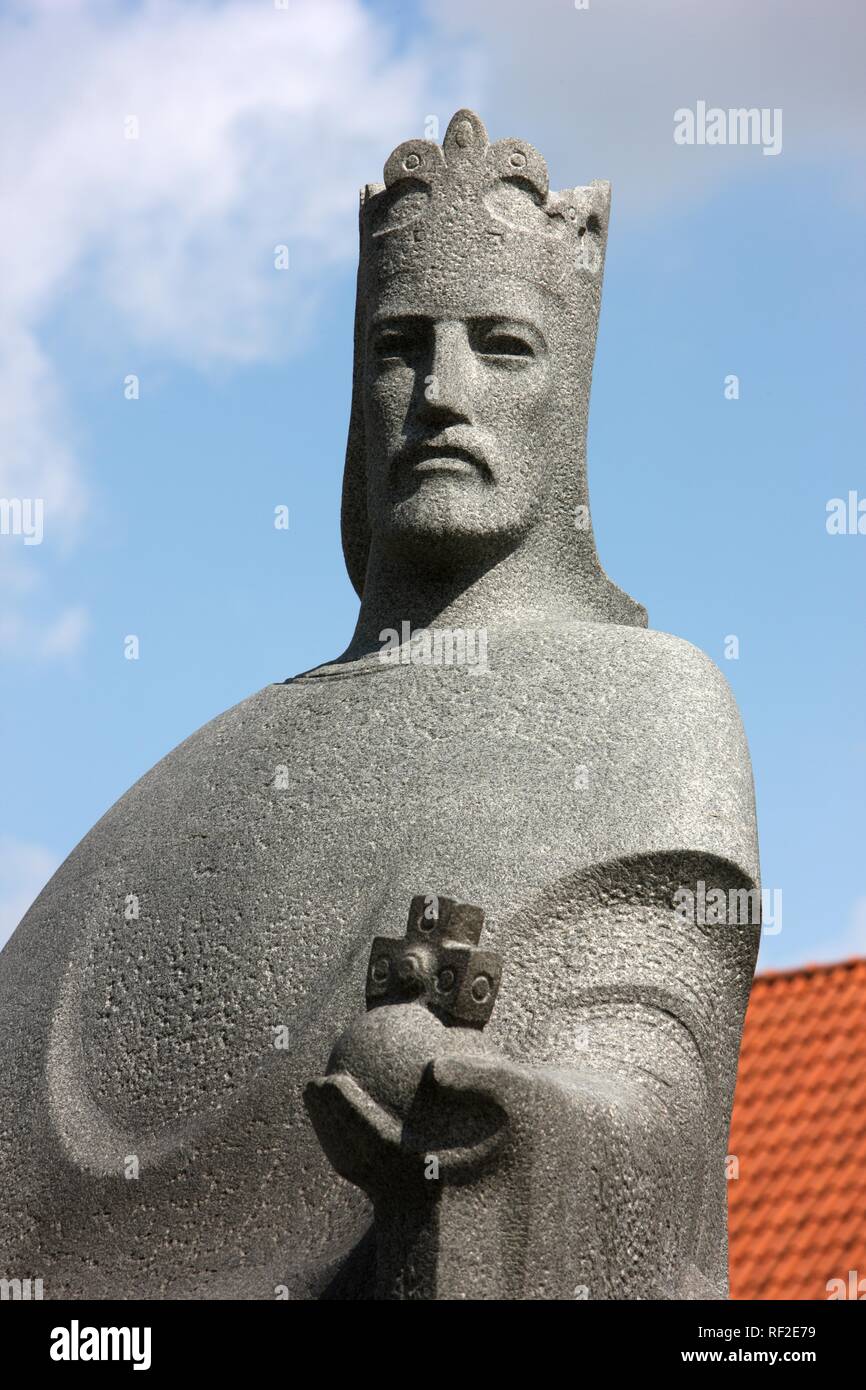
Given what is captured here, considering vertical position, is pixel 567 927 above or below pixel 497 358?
below

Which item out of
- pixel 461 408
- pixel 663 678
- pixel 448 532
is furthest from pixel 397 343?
pixel 663 678

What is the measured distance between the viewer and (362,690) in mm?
7848

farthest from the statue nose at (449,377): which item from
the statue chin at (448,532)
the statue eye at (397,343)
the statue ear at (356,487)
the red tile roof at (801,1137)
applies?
the red tile roof at (801,1137)

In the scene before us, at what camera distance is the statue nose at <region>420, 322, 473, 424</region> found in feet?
26.0

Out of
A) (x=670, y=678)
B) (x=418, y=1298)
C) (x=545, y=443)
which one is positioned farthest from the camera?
(x=545, y=443)

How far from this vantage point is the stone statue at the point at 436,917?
5.92 meters

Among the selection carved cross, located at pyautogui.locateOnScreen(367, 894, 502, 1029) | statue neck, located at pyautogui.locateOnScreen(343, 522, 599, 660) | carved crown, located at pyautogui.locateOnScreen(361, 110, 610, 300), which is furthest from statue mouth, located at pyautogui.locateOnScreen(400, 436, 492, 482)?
carved cross, located at pyautogui.locateOnScreen(367, 894, 502, 1029)

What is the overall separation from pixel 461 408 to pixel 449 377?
11cm

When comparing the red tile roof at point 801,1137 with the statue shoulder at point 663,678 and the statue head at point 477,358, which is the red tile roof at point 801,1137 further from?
the statue head at point 477,358

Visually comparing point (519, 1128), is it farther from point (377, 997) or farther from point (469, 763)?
point (469, 763)

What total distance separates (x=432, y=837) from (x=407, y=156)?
2.38 metres

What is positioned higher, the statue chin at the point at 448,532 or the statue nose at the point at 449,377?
the statue nose at the point at 449,377

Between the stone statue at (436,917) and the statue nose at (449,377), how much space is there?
11mm
